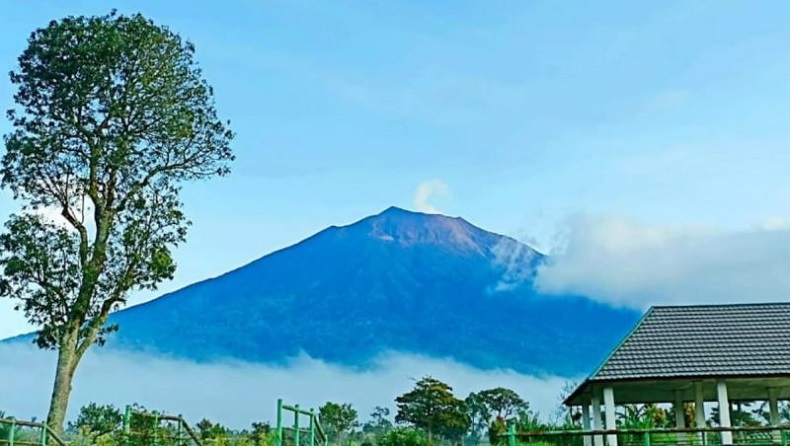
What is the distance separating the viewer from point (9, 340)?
15788 centimetres

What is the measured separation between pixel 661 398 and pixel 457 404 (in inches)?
871

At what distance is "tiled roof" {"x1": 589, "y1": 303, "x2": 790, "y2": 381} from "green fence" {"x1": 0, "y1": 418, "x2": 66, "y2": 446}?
33.3 feet

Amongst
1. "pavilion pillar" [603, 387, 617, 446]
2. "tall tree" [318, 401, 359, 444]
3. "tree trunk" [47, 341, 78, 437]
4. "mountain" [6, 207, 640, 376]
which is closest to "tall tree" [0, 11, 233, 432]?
"tree trunk" [47, 341, 78, 437]

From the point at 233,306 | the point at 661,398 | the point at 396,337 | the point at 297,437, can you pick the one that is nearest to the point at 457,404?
the point at 661,398

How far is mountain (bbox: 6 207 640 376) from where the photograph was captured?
137125mm

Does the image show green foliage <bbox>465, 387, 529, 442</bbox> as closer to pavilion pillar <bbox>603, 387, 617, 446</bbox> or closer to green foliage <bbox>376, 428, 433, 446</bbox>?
green foliage <bbox>376, 428, 433, 446</bbox>

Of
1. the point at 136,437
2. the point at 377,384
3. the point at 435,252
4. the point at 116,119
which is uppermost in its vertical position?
the point at 435,252

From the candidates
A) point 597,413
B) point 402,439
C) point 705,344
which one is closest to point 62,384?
point 402,439

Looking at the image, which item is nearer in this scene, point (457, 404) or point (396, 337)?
point (457, 404)

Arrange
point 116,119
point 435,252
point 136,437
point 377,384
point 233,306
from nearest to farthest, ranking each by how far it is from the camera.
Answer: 1. point 136,437
2. point 116,119
3. point 377,384
4. point 233,306
5. point 435,252

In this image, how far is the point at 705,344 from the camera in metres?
20.0

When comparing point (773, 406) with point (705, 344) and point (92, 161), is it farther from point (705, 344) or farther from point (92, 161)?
point (92, 161)

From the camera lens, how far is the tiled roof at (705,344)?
61.8 ft

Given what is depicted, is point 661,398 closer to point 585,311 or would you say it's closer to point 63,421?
point 63,421
